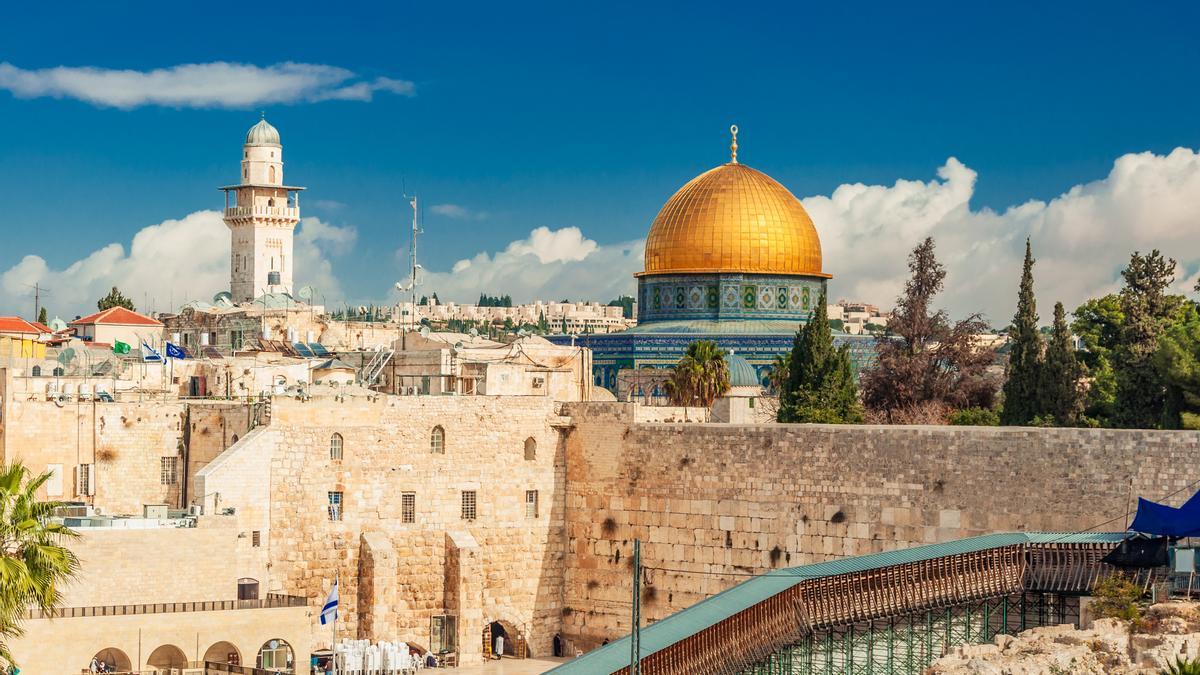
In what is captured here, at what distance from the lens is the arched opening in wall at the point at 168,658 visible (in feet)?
84.3

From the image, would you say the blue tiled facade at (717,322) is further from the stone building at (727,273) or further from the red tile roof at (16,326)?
the red tile roof at (16,326)

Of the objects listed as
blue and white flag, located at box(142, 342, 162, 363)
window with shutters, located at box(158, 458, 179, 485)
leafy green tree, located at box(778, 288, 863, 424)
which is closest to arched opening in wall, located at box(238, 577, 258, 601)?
window with shutters, located at box(158, 458, 179, 485)

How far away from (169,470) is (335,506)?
354cm

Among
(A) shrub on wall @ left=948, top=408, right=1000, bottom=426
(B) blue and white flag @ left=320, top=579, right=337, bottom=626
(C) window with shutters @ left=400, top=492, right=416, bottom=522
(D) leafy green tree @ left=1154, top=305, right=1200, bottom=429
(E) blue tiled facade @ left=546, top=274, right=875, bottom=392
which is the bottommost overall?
(B) blue and white flag @ left=320, top=579, right=337, bottom=626

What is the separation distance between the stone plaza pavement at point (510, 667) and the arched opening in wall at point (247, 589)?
312 centimetres

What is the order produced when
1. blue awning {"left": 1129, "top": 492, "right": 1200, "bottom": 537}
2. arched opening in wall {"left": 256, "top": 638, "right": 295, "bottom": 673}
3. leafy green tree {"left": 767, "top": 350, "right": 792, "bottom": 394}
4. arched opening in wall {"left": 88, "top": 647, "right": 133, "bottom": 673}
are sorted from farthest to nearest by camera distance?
leafy green tree {"left": 767, "top": 350, "right": 792, "bottom": 394} < arched opening in wall {"left": 256, "top": 638, "right": 295, "bottom": 673} < arched opening in wall {"left": 88, "top": 647, "right": 133, "bottom": 673} < blue awning {"left": 1129, "top": 492, "right": 1200, "bottom": 537}

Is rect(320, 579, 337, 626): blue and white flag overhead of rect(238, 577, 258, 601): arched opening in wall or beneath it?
beneath

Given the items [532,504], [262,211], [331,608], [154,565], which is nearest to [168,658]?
[154,565]

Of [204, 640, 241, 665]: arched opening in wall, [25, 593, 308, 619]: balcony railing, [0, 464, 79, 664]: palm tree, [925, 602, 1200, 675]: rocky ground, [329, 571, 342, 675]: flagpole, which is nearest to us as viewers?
[0, 464, 79, 664]: palm tree

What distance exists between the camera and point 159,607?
Answer: 26.1 m

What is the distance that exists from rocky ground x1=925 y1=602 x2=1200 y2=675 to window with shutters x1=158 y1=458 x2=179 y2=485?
16.0 metres

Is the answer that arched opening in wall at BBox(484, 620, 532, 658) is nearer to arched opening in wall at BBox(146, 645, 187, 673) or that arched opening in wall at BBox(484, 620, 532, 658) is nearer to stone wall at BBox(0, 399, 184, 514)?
stone wall at BBox(0, 399, 184, 514)

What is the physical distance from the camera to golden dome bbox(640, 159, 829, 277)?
4791 centimetres

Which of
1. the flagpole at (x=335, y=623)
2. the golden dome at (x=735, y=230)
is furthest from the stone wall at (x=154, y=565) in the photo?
the golden dome at (x=735, y=230)
